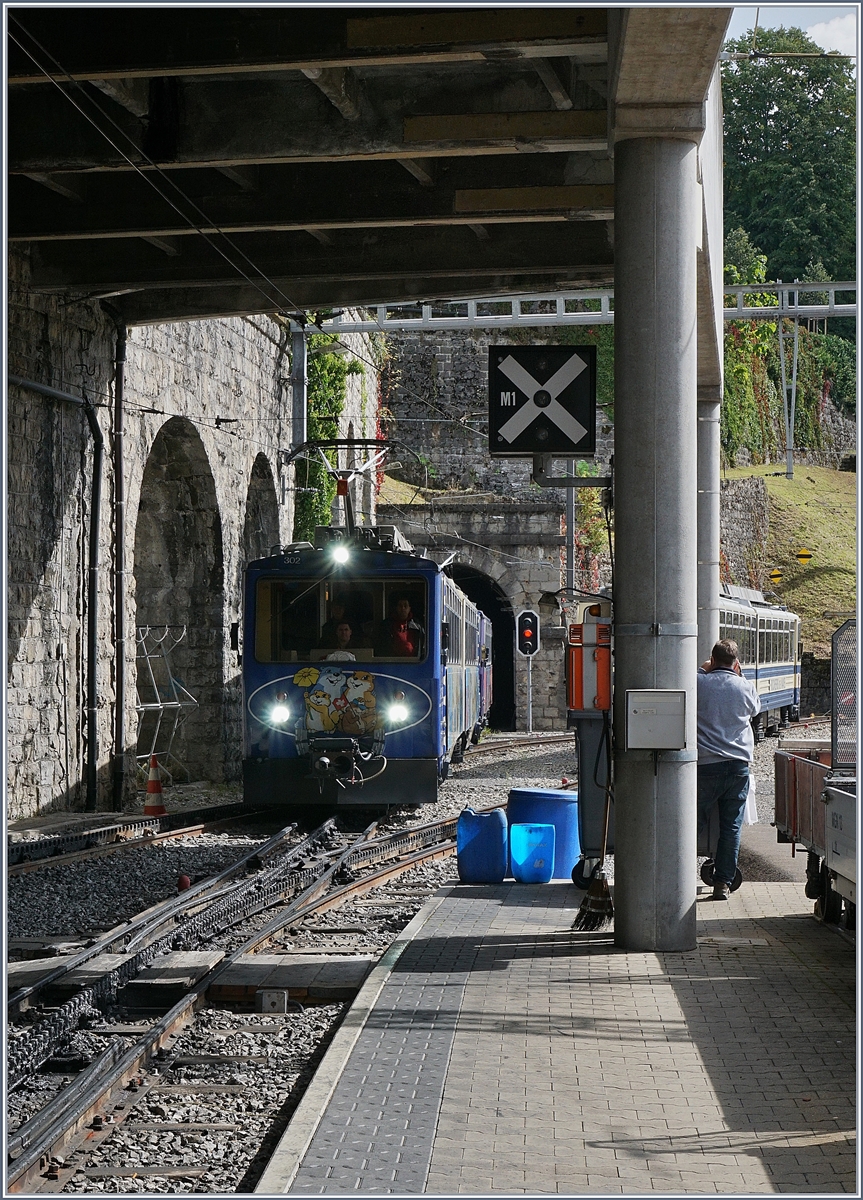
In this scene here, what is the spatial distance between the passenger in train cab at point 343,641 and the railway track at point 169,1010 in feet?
7.55

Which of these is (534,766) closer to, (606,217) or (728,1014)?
(606,217)

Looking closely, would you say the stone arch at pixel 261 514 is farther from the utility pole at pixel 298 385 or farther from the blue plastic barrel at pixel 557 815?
the blue plastic barrel at pixel 557 815

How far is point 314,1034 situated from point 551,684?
3059 cm

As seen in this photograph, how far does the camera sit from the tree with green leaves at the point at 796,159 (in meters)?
64.8

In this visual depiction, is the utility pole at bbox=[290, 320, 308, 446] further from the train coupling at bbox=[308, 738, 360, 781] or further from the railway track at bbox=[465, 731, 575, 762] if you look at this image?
the train coupling at bbox=[308, 738, 360, 781]

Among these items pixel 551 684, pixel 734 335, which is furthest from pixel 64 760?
pixel 734 335

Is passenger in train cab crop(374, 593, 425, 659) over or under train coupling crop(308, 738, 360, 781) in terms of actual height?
over

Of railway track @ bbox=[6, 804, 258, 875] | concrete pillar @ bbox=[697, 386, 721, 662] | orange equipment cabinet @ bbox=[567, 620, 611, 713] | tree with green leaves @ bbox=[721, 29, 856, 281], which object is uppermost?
tree with green leaves @ bbox=[721, 29, 856, 281]

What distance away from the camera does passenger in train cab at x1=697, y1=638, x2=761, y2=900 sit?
375 inches

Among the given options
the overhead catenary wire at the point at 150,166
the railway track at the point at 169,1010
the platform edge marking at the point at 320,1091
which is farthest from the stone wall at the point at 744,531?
the platform edge marking at the point at 320,1091

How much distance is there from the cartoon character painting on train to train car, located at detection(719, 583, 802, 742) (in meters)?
12.9

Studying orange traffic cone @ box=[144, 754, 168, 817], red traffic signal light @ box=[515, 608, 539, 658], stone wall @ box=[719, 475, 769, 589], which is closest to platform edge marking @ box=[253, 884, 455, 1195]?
orange traffic cone @ box=[144, 754, 168, 817]

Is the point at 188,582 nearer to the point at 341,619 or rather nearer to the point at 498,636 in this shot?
the point at 341,619

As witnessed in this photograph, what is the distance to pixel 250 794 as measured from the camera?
50.5ft
